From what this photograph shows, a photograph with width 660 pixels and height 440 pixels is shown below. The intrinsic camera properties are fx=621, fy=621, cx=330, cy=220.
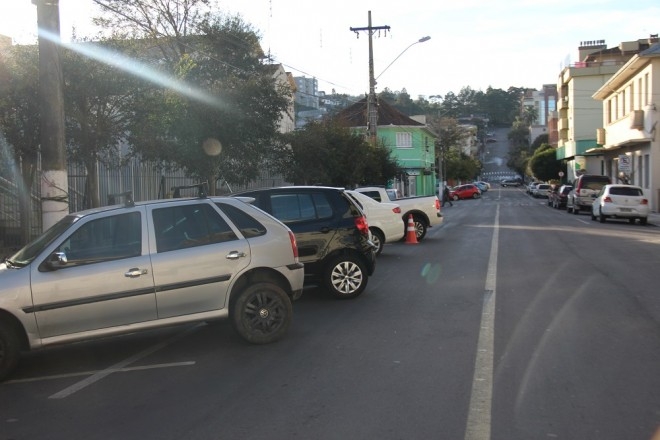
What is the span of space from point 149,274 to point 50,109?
13.3ft

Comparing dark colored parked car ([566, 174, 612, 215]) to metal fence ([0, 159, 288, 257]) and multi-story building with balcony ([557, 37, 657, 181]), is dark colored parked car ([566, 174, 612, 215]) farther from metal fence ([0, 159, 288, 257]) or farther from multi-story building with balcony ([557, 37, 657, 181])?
multi-story building with balcony ([557, 37, 657, 181])

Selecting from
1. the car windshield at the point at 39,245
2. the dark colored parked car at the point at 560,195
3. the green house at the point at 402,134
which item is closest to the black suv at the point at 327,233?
the car windshield at the point at 39,245

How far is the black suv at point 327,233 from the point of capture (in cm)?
921

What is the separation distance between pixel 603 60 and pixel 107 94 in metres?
62.3

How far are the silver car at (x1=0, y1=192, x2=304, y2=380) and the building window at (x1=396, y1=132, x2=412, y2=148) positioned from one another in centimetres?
5373

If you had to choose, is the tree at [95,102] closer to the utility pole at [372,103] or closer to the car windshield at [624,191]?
the utility pole at [372,103]

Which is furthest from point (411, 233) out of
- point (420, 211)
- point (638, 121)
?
point (638, 121)

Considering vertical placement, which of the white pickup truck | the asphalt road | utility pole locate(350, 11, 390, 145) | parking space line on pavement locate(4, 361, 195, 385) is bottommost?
parking space line on pavement locate(4, 361, 195, 385)

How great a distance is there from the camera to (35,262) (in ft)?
19.5

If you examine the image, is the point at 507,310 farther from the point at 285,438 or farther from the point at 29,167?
the point at 29,167

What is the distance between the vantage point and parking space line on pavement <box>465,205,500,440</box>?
14.3ft

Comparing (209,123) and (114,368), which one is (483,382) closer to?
(114,368)

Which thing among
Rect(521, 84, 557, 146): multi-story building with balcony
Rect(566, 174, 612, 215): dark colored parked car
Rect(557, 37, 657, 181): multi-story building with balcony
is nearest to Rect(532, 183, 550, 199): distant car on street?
Rect(557, 37, 657, 181): multi-story building with balcony

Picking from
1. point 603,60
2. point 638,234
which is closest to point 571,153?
point 603,60
